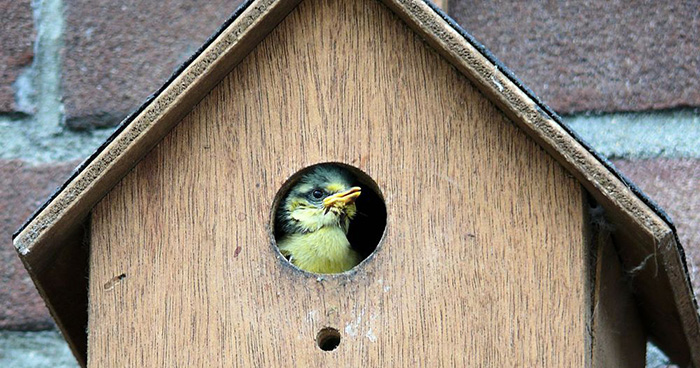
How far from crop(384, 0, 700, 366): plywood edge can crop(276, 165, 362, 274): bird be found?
0.38 metres

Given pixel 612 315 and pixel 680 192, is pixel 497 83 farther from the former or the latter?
pixel 680 192

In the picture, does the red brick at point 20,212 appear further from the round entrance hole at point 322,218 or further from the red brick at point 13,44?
the round entrance hole at point 322,218

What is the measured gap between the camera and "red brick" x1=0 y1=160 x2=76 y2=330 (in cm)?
185

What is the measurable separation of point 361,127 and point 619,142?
580 mm

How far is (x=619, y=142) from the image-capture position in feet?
5.80

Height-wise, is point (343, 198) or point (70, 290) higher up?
point (343, 198)

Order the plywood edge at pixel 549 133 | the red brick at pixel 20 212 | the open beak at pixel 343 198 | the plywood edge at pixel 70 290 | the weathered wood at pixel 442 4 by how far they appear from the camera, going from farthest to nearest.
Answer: the red brick at pixel 20 212, the weathered wood at pixel 442 4, the open beak at pixel 343 198, the plywood edge at pixel 70 290, the plywood edge at pixel 549 133

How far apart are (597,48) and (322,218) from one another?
0.51 m

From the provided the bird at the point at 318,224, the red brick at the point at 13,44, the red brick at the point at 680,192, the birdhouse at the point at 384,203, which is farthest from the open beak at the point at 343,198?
the red brick at the point at 13,44

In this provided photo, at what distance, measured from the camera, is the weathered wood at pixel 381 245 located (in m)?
1.27

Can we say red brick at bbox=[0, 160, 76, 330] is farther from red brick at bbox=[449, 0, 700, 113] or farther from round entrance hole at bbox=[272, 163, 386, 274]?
red brick at bbox=[449, 0, 700, 113]

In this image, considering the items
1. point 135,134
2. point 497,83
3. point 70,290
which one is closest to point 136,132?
point 135,134

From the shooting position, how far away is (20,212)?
1873mm

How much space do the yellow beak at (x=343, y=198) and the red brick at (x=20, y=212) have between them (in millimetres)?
478
